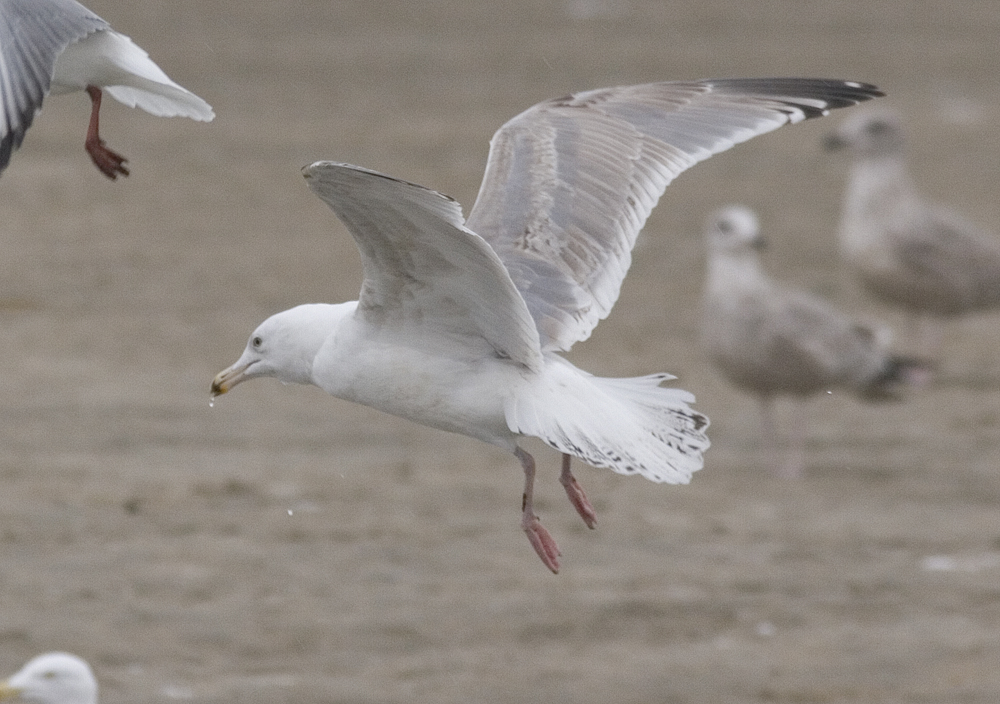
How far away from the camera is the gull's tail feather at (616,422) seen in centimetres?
437

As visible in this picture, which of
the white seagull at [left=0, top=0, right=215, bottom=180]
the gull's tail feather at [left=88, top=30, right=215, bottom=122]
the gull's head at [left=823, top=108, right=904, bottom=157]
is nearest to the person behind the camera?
the white seagull at [left=0, top=0, right=215, bottom=180]

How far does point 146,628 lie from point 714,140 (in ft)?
11.9

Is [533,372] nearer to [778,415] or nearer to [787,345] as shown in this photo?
[787,345]

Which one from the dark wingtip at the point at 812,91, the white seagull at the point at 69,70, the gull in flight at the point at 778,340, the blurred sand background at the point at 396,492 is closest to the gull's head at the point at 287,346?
the white seagull at the point at 69,70

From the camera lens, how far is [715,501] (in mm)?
9773

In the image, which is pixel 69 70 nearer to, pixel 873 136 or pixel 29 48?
pixel 29 48

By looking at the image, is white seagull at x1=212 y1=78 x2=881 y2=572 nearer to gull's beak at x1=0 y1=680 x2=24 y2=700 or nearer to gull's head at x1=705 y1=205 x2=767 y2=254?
gull's beak at x1=0 y1=680 x2=24 y2=700

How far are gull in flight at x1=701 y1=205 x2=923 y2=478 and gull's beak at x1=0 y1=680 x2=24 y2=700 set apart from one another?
4.41 meters

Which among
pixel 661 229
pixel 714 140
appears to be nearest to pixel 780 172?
pixel 661 229

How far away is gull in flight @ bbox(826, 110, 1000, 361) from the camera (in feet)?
38.0

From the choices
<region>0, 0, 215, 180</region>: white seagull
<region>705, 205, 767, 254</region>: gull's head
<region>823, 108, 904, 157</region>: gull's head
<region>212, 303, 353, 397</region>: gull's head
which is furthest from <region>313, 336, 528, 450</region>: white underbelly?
<region>823, 108, 904, 157</region>: gull's head

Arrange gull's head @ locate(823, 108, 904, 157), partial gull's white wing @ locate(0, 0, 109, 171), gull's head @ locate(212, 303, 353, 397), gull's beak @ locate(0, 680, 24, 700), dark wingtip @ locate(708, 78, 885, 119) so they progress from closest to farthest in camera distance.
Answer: partial gull's white wing @ locate(0, 0, 109, 171), gull's head @ locate(212, 303, 353, 397), dark wingtip @ locate(708, 78, 885, 119), gull's beak @ locate(0, 680, 24, 700), gull's head @ locate(823, 108, 904, 157)

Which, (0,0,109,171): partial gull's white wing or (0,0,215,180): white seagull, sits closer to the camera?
(0,0,109,171): partial gull's white wing

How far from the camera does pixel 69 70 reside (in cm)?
510
